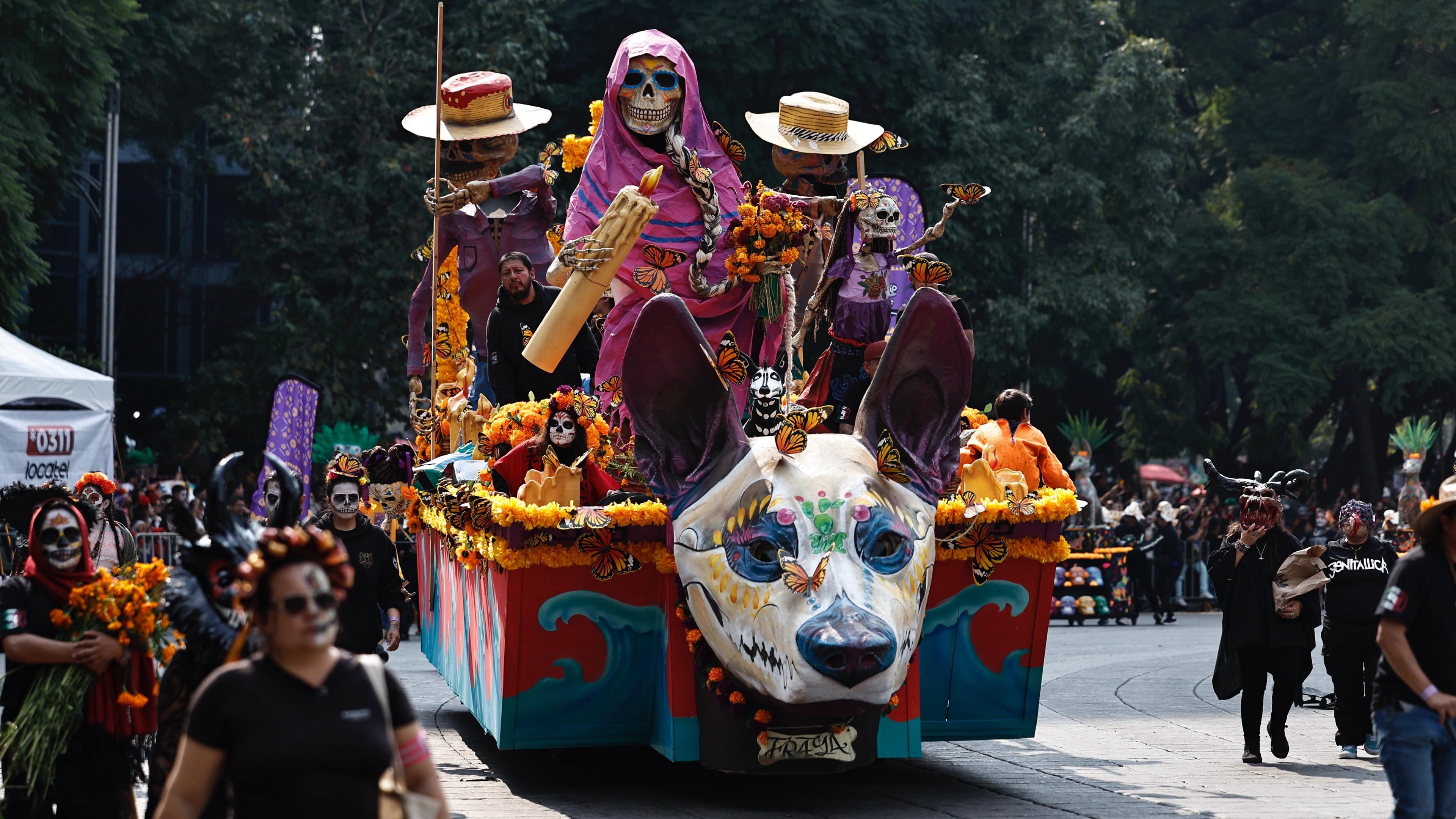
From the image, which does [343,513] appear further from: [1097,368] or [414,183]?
[1097,368]

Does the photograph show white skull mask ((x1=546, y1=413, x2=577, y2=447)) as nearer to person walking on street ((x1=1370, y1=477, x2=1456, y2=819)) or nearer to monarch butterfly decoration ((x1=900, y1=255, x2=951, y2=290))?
monarch butterfly decoration ((x1=900, y1=255, x2=951, y2=290))

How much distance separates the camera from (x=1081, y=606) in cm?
2345

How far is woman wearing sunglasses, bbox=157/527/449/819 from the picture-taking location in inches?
167

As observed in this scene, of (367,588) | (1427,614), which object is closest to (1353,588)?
(1427,614)

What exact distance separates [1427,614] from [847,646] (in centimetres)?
232

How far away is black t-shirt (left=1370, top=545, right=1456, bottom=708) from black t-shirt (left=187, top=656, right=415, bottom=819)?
12.7 feet

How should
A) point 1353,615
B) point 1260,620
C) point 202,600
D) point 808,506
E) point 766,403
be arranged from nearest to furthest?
point 202,600 → point 808,506 → point 766,403 → point 1260,620 → point 1353,615

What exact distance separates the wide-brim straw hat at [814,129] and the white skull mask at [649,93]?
0.71 metres

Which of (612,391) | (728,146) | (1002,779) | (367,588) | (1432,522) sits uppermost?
(728,146)

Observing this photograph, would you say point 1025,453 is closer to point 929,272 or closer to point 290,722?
point 929,272

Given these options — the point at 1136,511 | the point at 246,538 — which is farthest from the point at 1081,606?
the point at 246,538

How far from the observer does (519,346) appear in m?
10.8

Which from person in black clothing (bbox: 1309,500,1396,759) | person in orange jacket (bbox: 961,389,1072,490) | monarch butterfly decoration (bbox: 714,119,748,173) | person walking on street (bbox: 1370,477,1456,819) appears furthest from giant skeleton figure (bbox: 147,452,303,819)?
person in black clothing (bbox: 1309,500,1396,759)

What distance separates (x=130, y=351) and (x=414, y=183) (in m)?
11.7
